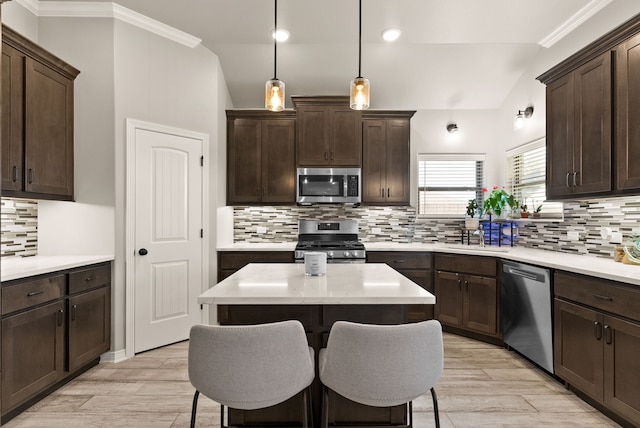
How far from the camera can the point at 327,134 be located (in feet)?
13.8

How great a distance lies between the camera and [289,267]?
248cm

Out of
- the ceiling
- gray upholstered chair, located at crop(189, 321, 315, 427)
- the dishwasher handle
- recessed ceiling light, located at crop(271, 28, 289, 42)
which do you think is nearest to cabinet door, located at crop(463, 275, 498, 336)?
the dishwasher handle

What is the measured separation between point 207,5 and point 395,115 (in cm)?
229

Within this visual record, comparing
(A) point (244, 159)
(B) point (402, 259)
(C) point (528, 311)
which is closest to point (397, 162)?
(B) point (402, 259)

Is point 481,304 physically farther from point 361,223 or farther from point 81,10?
point 81,10

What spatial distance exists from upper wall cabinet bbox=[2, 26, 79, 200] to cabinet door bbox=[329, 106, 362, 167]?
2485 millimetres

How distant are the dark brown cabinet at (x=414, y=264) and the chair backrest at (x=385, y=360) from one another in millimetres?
2549

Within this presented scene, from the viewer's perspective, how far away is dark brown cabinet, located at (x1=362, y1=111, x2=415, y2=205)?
4.35 meters

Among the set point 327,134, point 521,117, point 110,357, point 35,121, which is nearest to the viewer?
point 35,121

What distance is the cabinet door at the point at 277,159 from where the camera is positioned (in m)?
4.32

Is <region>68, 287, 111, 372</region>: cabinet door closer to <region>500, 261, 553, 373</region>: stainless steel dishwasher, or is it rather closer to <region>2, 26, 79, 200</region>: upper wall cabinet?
<region>2, 26, 79, 200</region>: upper wall cabinet

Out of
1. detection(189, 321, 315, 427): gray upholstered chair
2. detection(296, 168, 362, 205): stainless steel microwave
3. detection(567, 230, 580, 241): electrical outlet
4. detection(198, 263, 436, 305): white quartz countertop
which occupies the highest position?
detection(296, 168, 362, 205): stainless steel microwave

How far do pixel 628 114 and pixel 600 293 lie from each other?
116 centimetres

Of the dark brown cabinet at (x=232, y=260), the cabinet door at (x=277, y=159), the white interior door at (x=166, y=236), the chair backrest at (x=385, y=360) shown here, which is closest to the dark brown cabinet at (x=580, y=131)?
the chair backrest at (x=385, y=360)
